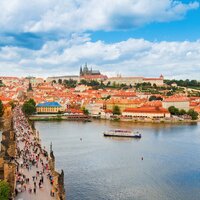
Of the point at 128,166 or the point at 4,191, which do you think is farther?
the point at 128,166

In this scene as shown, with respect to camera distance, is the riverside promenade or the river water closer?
the riverside promenade

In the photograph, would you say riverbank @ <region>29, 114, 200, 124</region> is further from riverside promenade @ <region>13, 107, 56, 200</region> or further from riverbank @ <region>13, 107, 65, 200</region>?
riverbank @ <region>13, 107, 65, 200</region>

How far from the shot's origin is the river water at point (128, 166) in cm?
1439

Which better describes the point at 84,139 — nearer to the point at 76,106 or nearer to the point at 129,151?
the point at 129,151

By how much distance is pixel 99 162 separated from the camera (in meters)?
19.2

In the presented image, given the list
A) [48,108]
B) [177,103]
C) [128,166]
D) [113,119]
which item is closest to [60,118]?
[113,119]

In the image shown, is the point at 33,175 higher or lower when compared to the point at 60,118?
lower

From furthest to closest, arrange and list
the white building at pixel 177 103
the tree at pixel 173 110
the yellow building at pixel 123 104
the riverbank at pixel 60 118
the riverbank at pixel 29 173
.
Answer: the yellow building at pixel 123 104 → the white building at pixel 177 103 → the tree at pixel 173 110 → the riverbank at pixel 60 118 → the riverbank at pixel 29 173

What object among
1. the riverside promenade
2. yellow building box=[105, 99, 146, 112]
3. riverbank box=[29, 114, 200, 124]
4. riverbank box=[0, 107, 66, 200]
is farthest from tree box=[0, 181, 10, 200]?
yellow building box=[105, 99, 146, 112]

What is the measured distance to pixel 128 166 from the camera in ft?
61.3

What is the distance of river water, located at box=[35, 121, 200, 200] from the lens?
14.4m

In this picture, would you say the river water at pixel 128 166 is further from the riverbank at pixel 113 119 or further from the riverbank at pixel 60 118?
the riverbank at pixel 60 118

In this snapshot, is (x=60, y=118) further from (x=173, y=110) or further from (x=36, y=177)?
(x=36, y=177)

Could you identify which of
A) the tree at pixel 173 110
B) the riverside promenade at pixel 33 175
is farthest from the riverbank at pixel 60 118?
the riverside promenade at pixel 33 175
